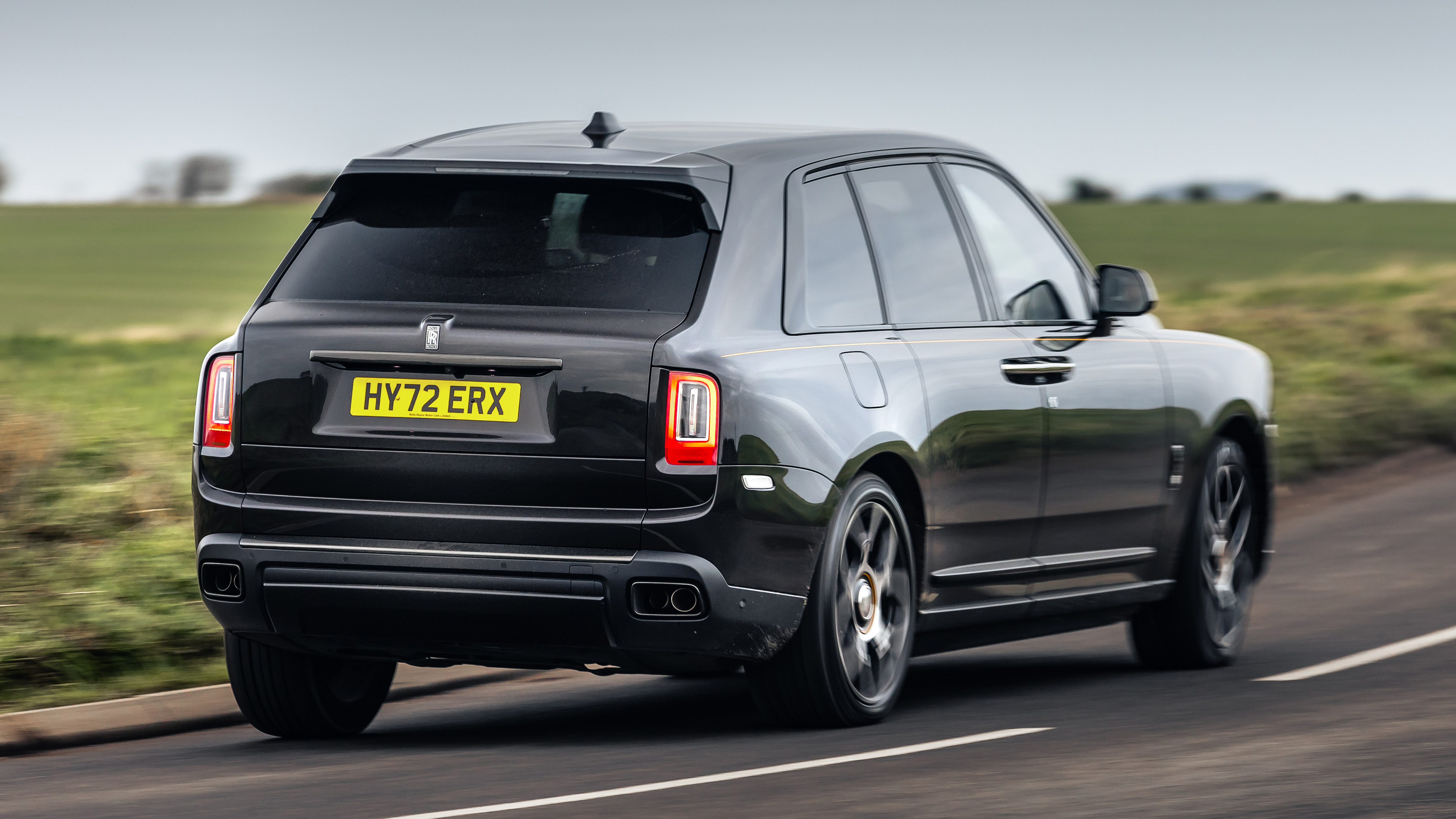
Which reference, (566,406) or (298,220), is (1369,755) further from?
(298,220)

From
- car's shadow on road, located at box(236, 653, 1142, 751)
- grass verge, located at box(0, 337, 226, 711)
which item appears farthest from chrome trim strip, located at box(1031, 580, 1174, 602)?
grass verge, located at box(0, 337, 226, 711)

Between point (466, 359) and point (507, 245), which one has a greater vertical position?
point (507, 245)

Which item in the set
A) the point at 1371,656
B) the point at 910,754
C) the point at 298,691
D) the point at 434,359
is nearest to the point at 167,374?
the point at 1371,656

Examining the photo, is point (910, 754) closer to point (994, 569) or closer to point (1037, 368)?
point (994, 569)

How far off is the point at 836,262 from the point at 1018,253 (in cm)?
129

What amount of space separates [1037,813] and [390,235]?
2.68 metres

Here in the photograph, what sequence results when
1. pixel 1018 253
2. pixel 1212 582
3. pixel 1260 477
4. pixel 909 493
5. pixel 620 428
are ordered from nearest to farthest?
pixel 620 428, pixel 909 493, pixel 1018 253, pixel 1212 582, pixel 1260 477

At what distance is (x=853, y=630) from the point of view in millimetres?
7125

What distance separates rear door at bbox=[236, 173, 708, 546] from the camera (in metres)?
6.50

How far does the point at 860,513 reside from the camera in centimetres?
705

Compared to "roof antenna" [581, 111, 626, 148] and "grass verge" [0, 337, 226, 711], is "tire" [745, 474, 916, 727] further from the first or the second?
"grass verge" [0, 337, 226, 711]

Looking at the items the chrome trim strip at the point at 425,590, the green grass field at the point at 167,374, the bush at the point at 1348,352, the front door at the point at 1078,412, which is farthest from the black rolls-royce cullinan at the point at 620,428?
the bush at the point at 1348,352

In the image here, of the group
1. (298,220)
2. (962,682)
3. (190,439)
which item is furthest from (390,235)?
(298,220)

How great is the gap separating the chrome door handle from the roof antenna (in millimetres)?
1556
